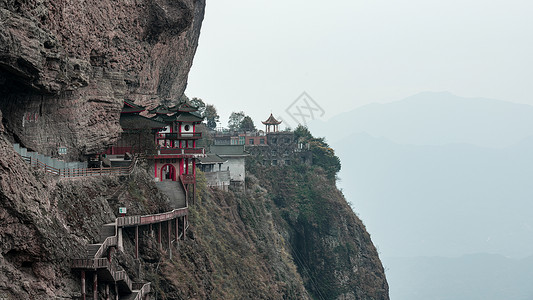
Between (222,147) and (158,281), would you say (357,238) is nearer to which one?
(222,147)

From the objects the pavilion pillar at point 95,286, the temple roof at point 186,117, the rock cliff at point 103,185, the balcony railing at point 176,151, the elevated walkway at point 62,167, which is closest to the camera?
the rock cliff at point 103,185

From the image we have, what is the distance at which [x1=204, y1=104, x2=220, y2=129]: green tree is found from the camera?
106 m

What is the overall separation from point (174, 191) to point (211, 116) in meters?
57.0

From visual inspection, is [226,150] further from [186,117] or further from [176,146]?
[186,117]

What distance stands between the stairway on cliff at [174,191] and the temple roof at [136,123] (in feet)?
14.2

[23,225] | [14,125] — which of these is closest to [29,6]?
[14,125]

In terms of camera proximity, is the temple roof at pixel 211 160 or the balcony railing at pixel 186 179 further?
the temple roof at pixel 211 160

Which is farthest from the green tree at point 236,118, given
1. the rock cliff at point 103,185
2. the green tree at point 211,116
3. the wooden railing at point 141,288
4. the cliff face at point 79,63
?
the wooden railing at point 141,288

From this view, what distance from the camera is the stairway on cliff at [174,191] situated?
49219 mm

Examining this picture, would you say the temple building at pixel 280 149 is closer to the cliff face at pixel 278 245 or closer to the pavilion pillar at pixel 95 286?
the cliff face at pixel 278 245

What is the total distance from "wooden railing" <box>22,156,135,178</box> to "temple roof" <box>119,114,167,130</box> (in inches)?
183

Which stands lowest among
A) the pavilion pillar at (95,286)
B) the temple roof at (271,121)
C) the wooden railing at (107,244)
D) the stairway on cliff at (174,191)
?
the pavilion pillar at (95,286)

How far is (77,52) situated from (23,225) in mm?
17944

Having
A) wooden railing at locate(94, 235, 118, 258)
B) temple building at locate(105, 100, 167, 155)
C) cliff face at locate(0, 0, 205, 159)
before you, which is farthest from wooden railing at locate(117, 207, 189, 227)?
cliff face at locate(0, 0, 205, 159)
